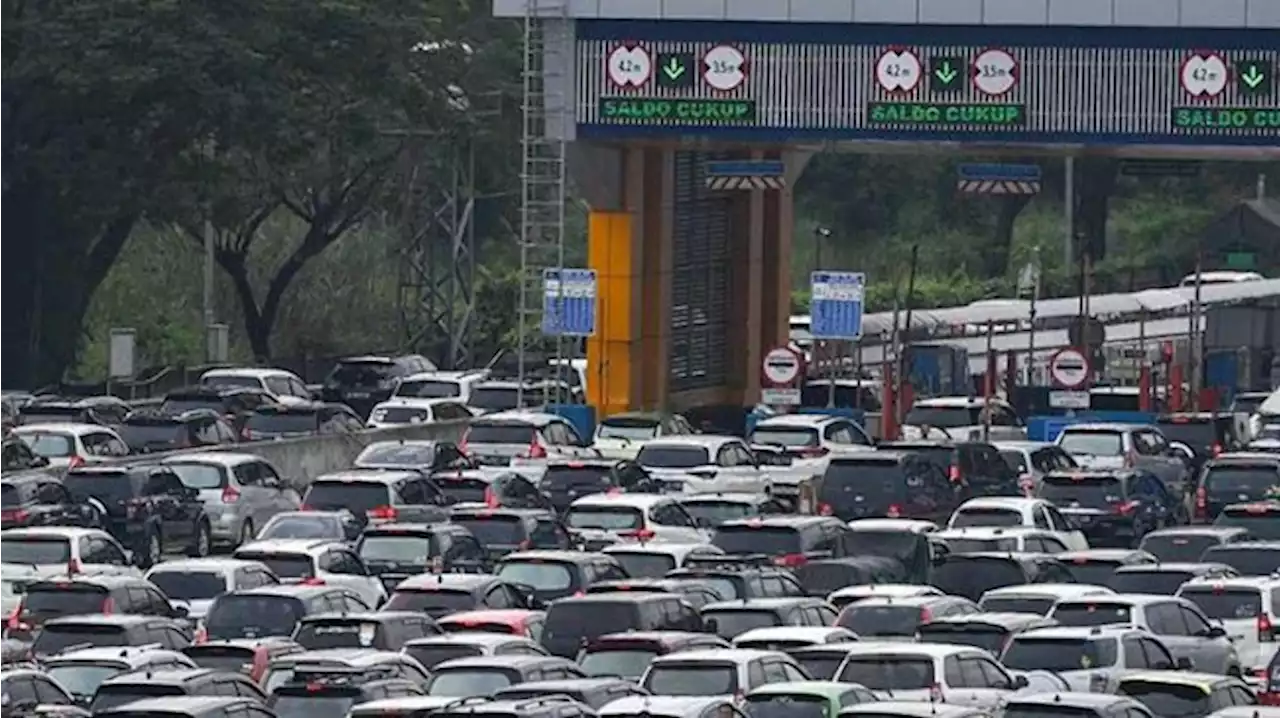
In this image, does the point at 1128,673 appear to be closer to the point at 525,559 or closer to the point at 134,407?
the point at 525,559

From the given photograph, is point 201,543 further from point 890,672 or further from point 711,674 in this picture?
point 890,672

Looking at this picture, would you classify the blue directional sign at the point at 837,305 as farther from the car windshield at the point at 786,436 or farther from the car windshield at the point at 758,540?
the car windshield at the point at 758,540

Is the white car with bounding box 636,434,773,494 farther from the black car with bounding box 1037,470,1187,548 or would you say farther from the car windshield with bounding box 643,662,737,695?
the car windshield with bounding box 643,662,737,695

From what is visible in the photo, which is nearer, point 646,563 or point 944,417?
point 646,563

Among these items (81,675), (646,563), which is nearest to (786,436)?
(646,563)

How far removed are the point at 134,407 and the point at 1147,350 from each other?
83.9 ft

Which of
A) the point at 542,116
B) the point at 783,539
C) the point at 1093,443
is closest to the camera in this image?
the point at 783,539

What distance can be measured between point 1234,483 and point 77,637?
18.8 m

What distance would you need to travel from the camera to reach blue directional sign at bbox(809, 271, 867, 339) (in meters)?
58.3

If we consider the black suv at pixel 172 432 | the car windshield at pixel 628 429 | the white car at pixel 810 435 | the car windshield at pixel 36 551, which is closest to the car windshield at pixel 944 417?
the white car at pixel 810 435

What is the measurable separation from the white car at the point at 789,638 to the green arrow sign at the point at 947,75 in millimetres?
25748

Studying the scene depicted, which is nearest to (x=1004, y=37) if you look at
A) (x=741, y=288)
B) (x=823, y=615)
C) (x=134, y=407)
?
(x=741, y=288)

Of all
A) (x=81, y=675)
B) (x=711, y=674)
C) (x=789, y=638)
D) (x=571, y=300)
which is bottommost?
(x=81, y=675)

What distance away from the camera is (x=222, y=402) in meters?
60.6
